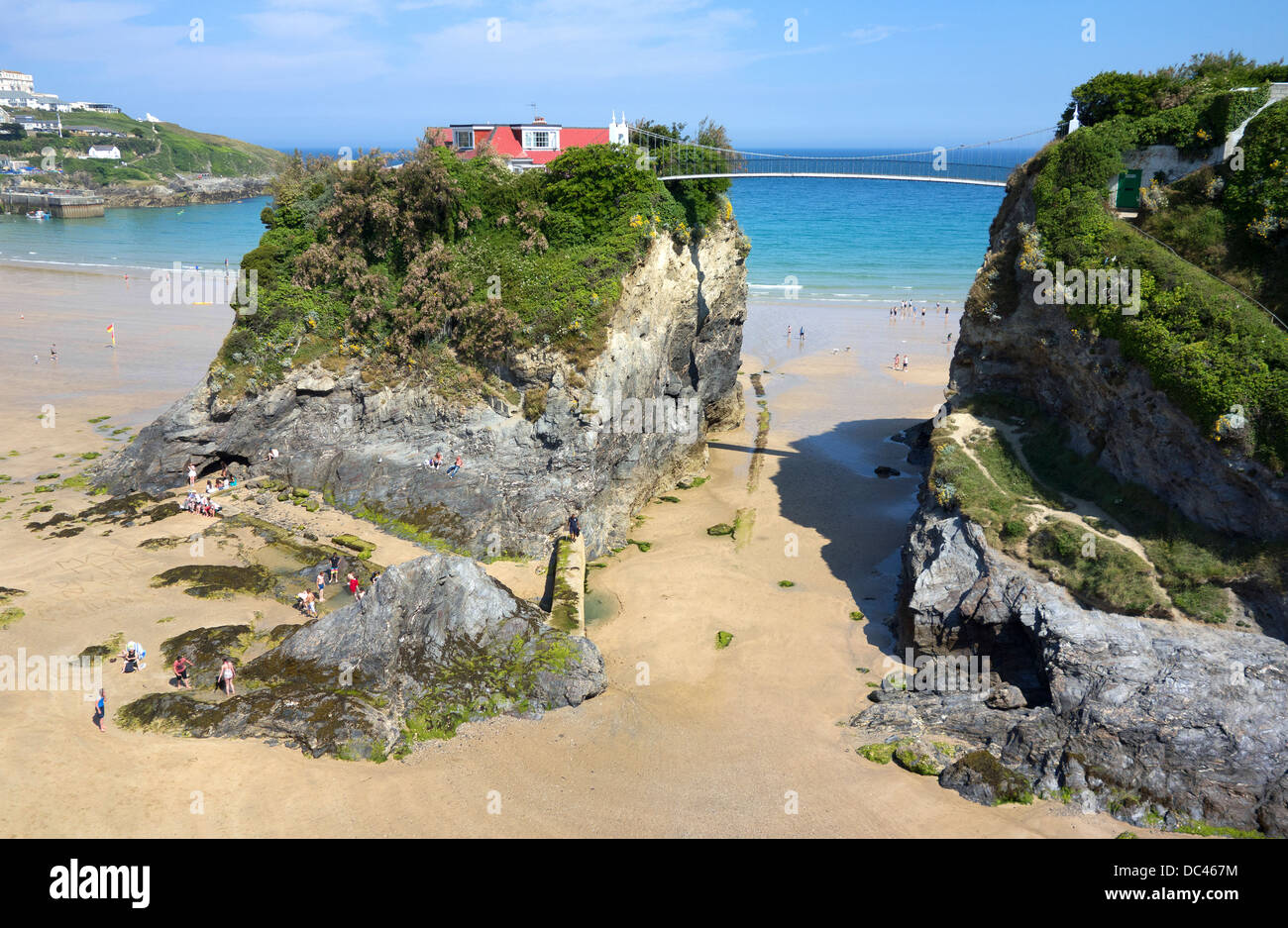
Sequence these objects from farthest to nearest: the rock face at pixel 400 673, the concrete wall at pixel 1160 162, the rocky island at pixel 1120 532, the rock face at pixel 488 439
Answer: the rock face at pixel 488 439, the concrete wall at pixel 1160 162, the rock face at pixel 400 673, the rocky island at pixel 1120 532

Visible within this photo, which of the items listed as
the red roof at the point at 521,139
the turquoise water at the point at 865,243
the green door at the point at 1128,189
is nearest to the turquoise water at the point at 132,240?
the red roof at the point at 521,139

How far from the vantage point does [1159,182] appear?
27.8 meters

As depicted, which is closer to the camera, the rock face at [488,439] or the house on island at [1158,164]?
the house on island at [1158,164]

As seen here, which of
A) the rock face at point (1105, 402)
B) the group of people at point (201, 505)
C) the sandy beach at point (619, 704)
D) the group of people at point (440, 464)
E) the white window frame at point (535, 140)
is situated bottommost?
the sandy beach at point (619, 704)

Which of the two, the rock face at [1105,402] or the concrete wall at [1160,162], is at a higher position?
the concrete wall at [1160,162]

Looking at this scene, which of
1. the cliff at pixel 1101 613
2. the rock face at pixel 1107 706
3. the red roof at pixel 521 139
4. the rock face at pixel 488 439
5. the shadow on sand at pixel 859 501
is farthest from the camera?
the red roof at pixel 521 139

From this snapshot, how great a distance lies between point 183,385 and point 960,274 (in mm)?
69625

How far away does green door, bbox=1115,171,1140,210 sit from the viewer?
2812cm

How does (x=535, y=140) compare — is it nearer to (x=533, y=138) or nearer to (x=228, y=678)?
(x=533, y=138)

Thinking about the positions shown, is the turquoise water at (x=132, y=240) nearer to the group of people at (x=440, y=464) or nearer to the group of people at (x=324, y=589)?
the group of people at (x=440, y=464)

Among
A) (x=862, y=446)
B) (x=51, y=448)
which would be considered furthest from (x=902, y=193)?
(x=51, y=448)

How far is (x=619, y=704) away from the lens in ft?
72.5

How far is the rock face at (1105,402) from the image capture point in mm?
21516

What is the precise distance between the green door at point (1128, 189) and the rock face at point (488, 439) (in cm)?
1653
